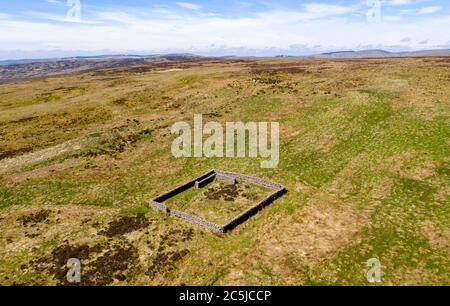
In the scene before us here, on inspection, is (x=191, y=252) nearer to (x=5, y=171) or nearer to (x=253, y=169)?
(x=253, y=169)

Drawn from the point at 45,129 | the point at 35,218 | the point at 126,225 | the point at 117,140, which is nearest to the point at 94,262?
the point at 126,225

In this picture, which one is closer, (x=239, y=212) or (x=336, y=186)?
(x=239, y=212)

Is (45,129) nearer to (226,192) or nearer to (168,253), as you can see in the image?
(226,192)

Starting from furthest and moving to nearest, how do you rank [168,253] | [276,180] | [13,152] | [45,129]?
[45,129] → [13,152] → [276,180] → [168,253]

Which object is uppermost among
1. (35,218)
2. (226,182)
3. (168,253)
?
(226,182)

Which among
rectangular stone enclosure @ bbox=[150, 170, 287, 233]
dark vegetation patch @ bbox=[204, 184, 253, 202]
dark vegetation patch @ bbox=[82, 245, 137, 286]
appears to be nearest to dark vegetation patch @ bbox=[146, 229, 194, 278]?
dark vegetation patch @ bbox=[82, 245, 137, 286]

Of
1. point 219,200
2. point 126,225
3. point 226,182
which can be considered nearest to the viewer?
point 126,225

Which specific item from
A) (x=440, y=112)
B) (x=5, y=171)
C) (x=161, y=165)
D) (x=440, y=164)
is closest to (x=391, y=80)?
(x=440, y=112)
